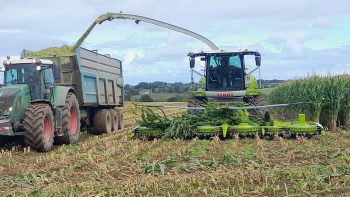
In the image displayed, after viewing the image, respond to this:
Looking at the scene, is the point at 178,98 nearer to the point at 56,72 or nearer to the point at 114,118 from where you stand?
the point at 114,118

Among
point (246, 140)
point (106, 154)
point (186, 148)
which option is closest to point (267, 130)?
point (246, 140)

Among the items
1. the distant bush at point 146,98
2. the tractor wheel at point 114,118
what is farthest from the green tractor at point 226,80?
the distant bush at point 146,98

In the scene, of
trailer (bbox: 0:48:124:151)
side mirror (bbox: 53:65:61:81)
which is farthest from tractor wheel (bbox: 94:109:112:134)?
side mirror (bbox: 53:65:61:81)

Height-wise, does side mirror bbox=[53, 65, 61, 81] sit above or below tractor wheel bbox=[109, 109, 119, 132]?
above

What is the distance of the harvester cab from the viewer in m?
15.8

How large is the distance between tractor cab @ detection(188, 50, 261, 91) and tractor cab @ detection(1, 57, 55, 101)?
5091 millimetres

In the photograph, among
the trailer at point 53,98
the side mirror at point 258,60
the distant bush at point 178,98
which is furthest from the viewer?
the distant bush at point 178,98

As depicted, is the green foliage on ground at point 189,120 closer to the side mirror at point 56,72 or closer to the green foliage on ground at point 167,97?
the side mirror at point 56,72

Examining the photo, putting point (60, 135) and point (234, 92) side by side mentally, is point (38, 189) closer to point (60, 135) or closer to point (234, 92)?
point (60, 135)

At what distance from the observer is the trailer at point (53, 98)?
37.0 feet

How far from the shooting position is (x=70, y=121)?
13.6 metres

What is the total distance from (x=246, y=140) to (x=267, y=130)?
2.07ft

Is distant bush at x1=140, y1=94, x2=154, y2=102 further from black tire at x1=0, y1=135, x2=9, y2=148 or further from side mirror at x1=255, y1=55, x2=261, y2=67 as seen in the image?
black tire at x1=0, y1=135, x2=9, y2=148

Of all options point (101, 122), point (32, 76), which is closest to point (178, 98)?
point (101, 122)
